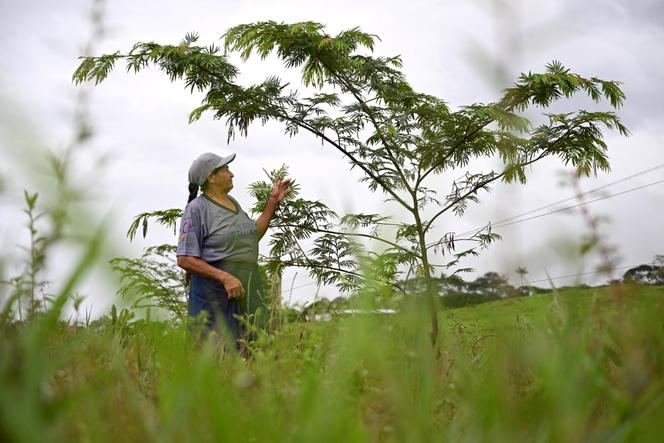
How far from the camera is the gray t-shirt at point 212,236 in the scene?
3473mm

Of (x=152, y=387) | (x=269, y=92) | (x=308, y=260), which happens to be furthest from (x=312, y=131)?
(x=152, y=387)

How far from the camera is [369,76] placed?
233 inches

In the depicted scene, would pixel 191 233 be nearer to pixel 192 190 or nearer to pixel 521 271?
pixel 192 190

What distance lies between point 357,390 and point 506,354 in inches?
13.9

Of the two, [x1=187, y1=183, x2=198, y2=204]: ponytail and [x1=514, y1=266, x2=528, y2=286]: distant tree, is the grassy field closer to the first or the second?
[x1=514, y1=266, x2=528, y2=286]: distant tree

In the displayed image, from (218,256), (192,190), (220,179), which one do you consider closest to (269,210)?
(220,179)

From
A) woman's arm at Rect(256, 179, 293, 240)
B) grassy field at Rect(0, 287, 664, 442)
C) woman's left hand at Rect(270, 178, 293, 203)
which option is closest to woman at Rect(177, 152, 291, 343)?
woman's arm at Rect(256, 179, 293, 240)

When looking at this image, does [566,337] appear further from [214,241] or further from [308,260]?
[308,260]

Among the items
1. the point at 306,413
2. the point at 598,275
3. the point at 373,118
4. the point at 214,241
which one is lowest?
the point at 306,413

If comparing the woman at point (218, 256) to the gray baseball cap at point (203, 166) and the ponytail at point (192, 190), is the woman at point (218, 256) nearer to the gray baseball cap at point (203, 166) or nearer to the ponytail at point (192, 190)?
the gray baseball cap at point (203, 166)

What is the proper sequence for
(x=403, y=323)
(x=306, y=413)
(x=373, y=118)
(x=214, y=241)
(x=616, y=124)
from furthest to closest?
(x=373, y=118)
(x=616, y=124)
(x=214, y=241)
(x=403, y=323)
(x=306, y=413)

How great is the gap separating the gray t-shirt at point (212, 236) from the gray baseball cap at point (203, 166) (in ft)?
0.64

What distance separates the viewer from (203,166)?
12.5 feet

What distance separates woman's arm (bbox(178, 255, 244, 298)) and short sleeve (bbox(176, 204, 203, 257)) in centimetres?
4
